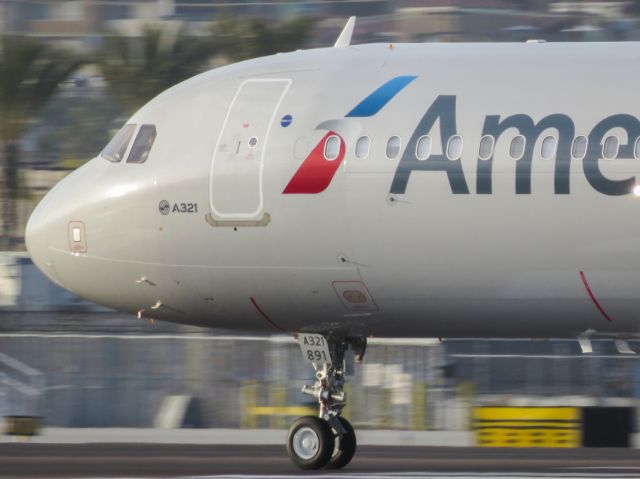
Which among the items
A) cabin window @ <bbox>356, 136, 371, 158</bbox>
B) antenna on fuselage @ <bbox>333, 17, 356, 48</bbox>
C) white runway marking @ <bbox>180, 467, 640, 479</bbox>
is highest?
antenna on fuselage @ <bbox>333, 17, 356, 48</bbox>

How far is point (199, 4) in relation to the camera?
358ft

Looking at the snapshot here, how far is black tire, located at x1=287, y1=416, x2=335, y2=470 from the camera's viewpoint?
1911cm

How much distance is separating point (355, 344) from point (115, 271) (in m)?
3.34

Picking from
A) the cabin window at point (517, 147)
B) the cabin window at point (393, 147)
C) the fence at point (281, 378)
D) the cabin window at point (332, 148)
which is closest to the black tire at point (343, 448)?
the cabin window at point (332, 148)

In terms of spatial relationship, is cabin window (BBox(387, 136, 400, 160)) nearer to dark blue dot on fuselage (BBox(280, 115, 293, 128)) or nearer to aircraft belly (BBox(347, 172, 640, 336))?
aircraft belly (BBox(347, 172, 640, 336))

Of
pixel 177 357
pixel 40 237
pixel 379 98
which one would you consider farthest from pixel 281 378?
pixel 379 98

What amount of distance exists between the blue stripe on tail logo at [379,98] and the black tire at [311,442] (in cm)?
405

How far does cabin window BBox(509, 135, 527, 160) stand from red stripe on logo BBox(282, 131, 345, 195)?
208 cm

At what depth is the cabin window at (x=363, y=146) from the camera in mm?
17859

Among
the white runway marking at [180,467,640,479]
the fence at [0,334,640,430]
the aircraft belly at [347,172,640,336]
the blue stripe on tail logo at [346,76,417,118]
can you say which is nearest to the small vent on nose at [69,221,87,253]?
the white runway marking at [180,467,640,479]

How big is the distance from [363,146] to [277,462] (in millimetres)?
6670

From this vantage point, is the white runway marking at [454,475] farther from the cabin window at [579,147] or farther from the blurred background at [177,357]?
the blurred background at [177,357]

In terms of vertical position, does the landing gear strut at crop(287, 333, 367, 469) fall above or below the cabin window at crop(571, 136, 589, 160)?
below

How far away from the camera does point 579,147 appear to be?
17.0 meters
